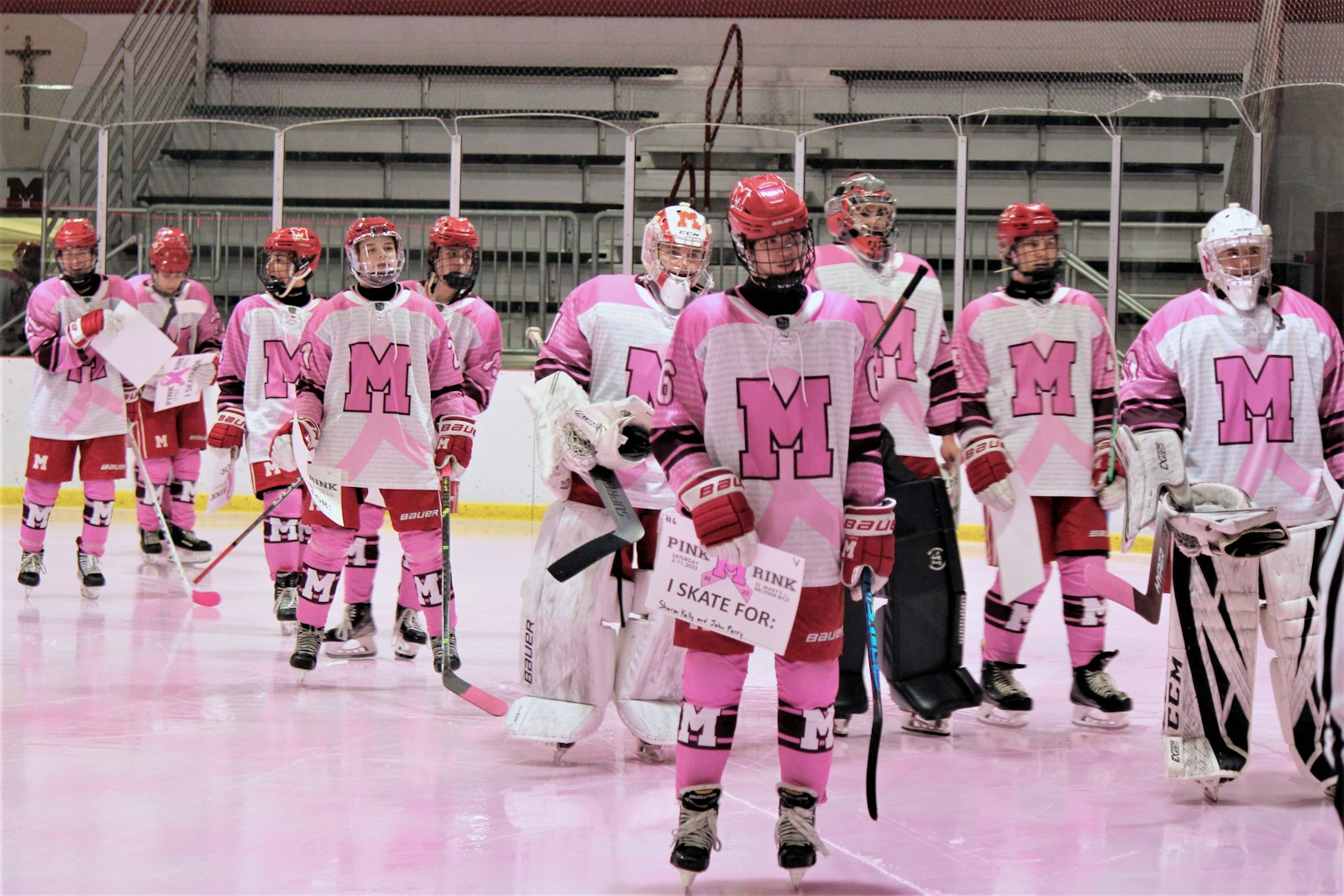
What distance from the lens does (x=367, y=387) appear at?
4223 mm

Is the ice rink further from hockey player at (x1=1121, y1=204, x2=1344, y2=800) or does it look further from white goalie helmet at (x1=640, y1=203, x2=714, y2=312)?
white goalie helmet at (x1=640, y1=203, x2=714, y2=312)

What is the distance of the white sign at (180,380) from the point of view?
6.42 metres

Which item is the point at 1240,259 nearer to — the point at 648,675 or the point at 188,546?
the point at 648,675

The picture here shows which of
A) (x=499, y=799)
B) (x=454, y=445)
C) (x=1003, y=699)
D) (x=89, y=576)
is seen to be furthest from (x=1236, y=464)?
(x=89, y=576)

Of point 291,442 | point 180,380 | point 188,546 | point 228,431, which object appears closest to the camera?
point 291,442

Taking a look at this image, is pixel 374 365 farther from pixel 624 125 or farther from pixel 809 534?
pixel 624 125

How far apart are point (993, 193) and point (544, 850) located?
5.93m

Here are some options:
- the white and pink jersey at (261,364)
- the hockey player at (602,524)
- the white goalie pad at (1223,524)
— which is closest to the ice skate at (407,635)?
the white and pink jersey at (261,364)

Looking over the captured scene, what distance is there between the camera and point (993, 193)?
7926 millimetres

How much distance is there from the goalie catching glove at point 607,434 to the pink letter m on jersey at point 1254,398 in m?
1.34

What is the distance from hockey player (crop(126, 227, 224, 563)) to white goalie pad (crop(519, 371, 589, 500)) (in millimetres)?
3288

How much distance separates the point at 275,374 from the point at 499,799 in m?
2.75

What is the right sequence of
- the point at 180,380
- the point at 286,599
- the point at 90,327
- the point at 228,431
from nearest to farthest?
the point at 228,431, the point at 286,599, the point at 90,327, the point at 180,380

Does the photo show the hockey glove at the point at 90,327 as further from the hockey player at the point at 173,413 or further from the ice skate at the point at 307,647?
the ice skate at the point at 307,647
